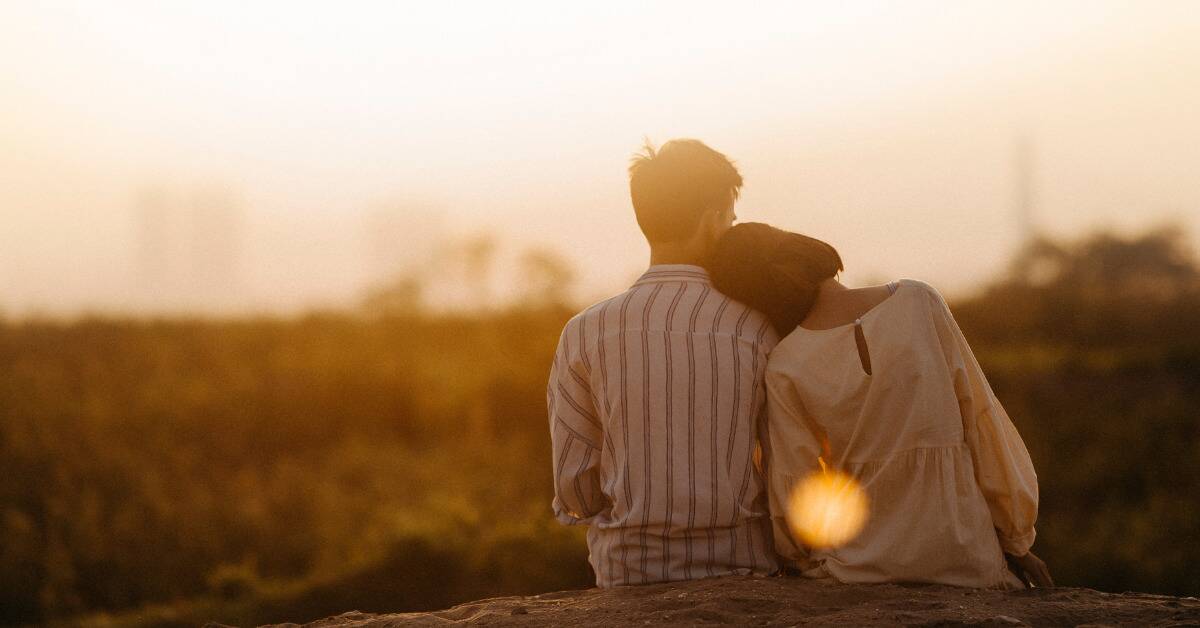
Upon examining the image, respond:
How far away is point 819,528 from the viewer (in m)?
3.45

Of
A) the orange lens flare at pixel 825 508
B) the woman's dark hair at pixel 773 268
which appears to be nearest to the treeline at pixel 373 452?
the orange lens flare at pixel 825 508

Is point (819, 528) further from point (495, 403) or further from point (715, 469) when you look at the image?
point (495, 403)

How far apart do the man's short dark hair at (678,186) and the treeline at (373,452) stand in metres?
5.42

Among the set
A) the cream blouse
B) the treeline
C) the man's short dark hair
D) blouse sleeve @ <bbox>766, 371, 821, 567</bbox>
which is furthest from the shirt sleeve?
the treeline

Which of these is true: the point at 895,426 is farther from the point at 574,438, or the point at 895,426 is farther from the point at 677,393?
the point at 574,438

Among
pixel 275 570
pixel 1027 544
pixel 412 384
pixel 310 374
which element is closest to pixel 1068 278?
pixel 412 384

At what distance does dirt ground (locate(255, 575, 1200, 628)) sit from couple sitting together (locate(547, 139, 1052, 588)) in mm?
128

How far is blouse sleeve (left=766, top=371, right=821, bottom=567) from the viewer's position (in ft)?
11.2

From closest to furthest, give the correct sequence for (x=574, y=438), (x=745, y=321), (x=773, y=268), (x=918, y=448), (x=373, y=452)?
(x=918, y=448), (x=773, y=268), (x=745, y=321), (x=574, y=438), (x=373, y=452)

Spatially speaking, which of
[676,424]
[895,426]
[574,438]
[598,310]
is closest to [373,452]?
[574,438]

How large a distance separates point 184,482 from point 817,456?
38.6ft

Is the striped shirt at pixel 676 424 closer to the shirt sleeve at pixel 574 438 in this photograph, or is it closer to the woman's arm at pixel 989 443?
the shirt sleeve at pixel 574 438

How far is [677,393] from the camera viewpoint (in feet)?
11.4

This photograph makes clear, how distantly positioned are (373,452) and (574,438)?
11.6 m
